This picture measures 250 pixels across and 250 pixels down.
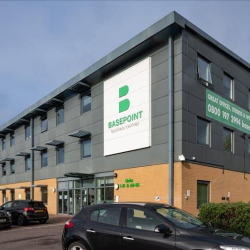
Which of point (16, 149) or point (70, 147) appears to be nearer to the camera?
point (70, 147)

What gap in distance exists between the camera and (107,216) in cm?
727

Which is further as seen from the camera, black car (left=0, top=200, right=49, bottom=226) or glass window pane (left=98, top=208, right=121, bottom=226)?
black car (left=0, top=200, right=49, bottom=226)

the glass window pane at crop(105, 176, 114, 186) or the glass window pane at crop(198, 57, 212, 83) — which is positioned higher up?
the glass window pane at crop(198, 57, 212, 83)

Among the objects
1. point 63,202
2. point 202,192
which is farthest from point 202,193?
point 63,202

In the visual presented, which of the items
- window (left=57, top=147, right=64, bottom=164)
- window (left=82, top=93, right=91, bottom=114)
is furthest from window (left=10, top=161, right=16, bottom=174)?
window (left=82, top=93, right=91, bottom=114)

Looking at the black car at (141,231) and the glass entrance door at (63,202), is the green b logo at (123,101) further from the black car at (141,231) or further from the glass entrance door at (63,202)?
the black car at (141,231)

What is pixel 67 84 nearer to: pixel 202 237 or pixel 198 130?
pixel 198 130

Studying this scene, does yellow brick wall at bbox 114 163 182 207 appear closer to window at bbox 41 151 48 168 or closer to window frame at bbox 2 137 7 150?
window at bbox 41 151 48 168

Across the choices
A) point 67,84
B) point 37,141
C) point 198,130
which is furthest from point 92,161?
point 37,141

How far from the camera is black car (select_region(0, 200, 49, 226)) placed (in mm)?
18875

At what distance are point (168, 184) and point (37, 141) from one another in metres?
16.9

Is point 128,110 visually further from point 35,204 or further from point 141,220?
point 141,220

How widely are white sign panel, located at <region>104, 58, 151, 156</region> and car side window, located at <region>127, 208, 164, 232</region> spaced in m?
10.5

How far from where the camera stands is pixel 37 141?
29.9 m
